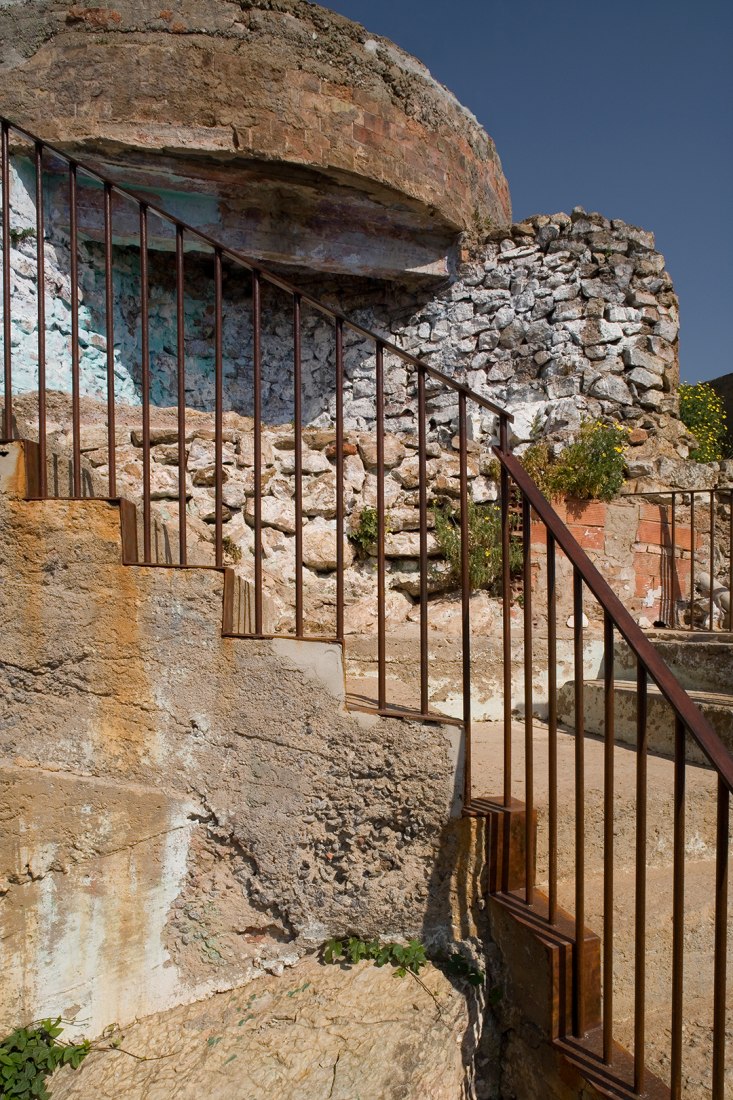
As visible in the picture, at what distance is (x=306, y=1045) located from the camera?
211 centimetres

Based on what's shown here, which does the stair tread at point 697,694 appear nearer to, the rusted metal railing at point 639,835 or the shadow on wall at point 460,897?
the shadow on wall at point 460,897

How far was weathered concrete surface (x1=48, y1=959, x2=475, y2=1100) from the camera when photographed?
6.61ft

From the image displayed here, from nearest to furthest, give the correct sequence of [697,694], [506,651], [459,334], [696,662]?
[506,651] < [697,694] < [696,662] < [459,334]

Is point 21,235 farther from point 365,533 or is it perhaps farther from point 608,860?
point 608,860

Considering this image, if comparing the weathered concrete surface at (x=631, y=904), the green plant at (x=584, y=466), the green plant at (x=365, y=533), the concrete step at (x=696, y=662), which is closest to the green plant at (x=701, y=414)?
the green plant at (x=584, y=466)

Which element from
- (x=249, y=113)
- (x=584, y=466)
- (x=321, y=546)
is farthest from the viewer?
(x=249, y=113)

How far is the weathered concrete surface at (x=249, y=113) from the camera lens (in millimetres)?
6191

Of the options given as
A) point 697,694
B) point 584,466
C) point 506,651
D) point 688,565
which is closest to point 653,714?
point 697,694

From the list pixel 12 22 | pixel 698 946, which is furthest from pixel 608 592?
pixel 12 22

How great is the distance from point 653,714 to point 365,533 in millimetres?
2304

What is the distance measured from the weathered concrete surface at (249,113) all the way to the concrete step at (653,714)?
17.2 ft

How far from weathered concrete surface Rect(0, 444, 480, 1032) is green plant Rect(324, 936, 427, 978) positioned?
0.04 m

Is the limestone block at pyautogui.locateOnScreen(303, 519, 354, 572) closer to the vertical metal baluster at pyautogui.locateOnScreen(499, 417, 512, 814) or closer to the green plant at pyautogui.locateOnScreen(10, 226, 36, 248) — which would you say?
the vertical metal baluster at pyautogui.locateOnScreen(499, 417, 512, 814)

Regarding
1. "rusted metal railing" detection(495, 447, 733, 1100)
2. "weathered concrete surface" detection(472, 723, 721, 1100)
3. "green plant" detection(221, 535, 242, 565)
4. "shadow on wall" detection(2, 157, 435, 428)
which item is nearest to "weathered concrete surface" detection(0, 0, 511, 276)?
"shadow on wall" detection(2, 157, 435, 428)
